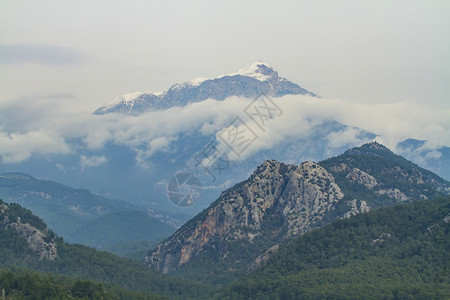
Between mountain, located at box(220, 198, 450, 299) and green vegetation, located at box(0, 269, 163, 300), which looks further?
mountain, located at box(220, 198, 450, 299)

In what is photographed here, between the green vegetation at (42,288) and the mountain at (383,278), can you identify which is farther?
the mountain at (383,278)

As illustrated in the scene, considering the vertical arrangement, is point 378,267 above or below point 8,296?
above

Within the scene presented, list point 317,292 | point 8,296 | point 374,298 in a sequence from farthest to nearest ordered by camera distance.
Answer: point 317,292 < point 374,298 < point 8,296

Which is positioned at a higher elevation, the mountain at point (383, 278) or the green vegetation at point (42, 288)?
the mountain at point (383, 278)

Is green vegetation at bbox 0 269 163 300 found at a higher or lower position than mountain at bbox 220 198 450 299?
lower

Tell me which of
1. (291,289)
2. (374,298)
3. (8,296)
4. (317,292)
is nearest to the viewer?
(8,296)

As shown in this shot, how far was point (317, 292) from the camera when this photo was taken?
172m

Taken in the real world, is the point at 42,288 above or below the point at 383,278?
below

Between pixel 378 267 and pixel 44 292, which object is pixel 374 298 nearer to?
pixel 378 267

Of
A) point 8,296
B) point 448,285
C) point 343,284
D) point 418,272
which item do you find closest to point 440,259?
point 418,272

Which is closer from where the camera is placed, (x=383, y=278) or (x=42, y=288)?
(x=42, y=288)

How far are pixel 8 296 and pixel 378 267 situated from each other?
10651 cm

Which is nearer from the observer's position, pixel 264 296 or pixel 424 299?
pixel 424 299

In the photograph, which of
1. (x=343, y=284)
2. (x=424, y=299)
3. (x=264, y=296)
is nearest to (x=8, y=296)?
(x=264, y=296)
